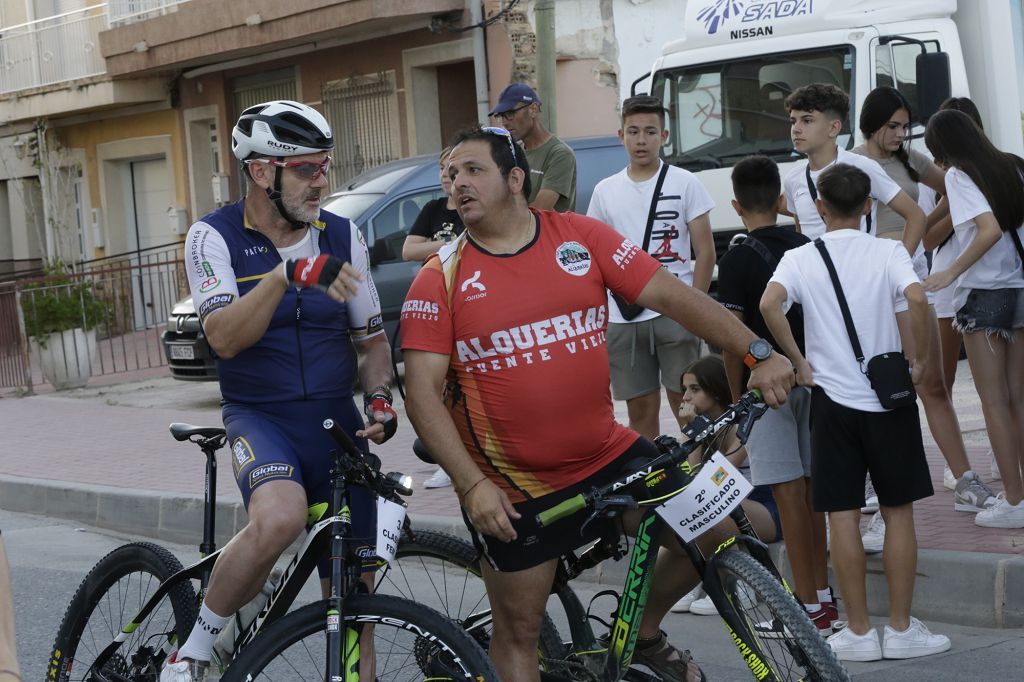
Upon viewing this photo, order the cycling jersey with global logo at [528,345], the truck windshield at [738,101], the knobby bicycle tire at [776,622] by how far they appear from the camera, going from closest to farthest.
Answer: the knobby bicycle tire at [776,622] < the cycling jersey with global logo at [528,345] < the truck windshield at [738,101]

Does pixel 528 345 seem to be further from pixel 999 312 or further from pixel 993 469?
pixel 993 469

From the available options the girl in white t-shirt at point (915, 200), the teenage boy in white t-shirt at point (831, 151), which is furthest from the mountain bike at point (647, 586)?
the girl in white t-shirt at point (915, 200)

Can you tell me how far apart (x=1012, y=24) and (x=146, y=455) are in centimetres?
801

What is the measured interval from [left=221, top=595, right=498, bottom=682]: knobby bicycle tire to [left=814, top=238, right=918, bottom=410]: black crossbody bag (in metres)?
2.13

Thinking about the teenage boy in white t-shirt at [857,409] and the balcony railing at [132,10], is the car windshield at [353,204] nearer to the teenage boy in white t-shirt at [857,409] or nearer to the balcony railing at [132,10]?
the teenage boy in white t-shirt at [857,409]

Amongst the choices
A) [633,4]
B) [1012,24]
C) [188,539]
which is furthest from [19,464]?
[633,4]

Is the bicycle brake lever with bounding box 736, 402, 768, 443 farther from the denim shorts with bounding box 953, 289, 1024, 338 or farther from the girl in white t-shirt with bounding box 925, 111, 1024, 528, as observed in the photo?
the denim shorts with bounding box 953, 289, 1024, 338

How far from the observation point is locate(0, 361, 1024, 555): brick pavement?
658 centimetres

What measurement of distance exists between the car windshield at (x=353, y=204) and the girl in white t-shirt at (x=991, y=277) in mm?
6887

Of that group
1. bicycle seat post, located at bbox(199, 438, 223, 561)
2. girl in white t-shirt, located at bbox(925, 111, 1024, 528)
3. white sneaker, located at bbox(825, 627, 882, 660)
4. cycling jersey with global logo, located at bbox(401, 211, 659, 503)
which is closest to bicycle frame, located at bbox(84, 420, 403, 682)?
bicycle seat post, located at bbox(199, 438, 223, 561)

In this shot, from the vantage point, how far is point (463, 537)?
287 inches

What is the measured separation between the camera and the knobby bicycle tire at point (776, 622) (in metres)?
3.53

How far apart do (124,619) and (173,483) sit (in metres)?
4.90

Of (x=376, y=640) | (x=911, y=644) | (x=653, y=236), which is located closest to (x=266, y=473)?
(x=376, y=640)
